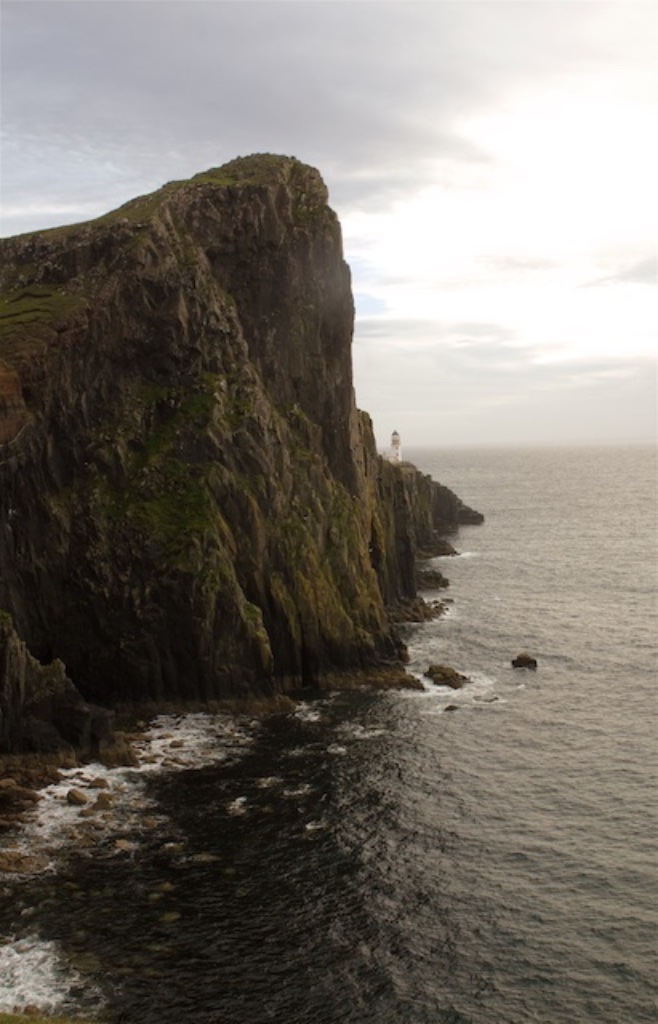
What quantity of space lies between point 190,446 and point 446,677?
29028mm

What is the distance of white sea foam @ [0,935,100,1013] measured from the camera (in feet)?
119

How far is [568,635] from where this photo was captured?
96.9 m

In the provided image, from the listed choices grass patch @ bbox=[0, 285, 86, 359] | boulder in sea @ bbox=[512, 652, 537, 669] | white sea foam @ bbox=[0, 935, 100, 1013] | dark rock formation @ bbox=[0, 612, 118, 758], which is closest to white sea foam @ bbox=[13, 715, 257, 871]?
dark rock formation @ bbox=[0, 612, 118, 758]

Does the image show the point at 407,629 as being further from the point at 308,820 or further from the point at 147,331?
the point at 308,820

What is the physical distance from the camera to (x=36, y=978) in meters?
37.9

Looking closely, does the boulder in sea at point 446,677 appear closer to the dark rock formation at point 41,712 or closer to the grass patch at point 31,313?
the dark rock formation at point 41,712

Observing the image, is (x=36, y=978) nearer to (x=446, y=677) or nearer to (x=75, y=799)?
(x=75, y=799)

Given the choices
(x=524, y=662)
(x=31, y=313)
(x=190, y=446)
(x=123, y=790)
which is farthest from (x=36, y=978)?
(x=524, y=662)

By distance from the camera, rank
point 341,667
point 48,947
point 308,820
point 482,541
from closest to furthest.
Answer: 1. point 48,947
2. point 308,820
3. point 341,667
4. point 482,541

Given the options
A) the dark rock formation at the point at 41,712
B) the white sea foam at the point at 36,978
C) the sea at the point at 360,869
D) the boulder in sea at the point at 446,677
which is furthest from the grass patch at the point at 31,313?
the white sea foam at the point at 36,978

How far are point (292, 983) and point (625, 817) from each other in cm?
2367

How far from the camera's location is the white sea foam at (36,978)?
119ft

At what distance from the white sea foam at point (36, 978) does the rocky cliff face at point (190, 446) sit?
101ft

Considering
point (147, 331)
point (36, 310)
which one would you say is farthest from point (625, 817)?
point (36, 310)
